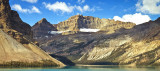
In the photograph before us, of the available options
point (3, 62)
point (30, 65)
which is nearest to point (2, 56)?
point (3, 62)

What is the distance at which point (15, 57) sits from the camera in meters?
198

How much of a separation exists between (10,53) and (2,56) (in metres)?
9.84

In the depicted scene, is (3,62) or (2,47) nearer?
(3,62)

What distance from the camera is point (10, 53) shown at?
651 ft

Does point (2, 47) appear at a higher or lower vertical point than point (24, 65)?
higher

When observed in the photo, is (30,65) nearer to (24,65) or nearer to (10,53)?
(24,65)

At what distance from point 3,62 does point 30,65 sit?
79.3ft

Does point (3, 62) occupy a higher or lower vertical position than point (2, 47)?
lower

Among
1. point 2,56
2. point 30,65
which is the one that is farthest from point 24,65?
point 2,56

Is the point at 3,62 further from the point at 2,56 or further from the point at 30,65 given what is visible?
the point at 30,65

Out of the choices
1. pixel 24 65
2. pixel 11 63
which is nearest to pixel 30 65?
pixel 24 65

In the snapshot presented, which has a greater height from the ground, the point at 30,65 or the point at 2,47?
the point at 2,47

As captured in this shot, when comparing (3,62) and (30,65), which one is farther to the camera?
(30,65)

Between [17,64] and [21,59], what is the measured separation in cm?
815
